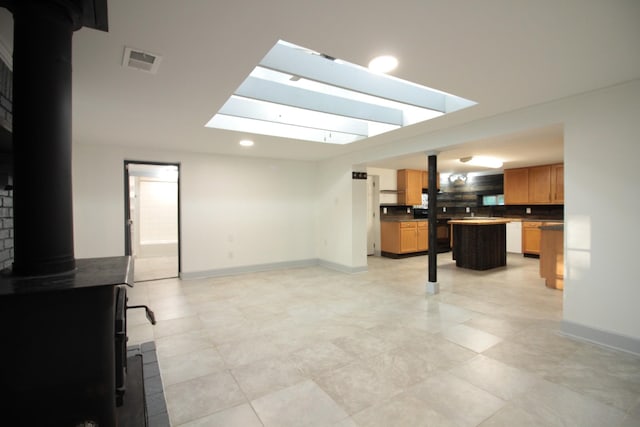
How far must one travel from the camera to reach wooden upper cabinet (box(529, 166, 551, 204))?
22.1 ft

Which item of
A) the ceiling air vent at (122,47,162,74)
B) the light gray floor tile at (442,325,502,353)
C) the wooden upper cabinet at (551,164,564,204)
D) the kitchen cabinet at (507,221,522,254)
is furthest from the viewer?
the kitchen cabinet at (507,221,522,254)

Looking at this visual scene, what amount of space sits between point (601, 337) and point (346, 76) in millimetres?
3196

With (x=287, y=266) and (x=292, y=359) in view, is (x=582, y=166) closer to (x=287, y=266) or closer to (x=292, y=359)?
(x=292, y=359)

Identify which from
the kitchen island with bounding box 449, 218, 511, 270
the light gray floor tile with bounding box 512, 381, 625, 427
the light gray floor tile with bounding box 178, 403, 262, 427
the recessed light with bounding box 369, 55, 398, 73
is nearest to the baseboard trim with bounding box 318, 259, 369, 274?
the kitchen island with bounding box 449, 218, 511, 270

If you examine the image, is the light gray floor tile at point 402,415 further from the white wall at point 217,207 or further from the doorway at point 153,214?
the doorway at point 153,214

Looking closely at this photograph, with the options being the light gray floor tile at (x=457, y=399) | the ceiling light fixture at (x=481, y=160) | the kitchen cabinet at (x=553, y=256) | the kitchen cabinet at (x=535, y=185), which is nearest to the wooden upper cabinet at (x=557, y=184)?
the kitchen cabinet at (x=535, y=185)

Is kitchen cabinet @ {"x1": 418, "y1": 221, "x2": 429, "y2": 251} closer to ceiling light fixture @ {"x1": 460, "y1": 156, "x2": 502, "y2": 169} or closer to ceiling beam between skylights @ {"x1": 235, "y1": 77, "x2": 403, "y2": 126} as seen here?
ceiling light fixture @ {"x1": 460, "y1": 156, "x2": 502, "y2": 169}

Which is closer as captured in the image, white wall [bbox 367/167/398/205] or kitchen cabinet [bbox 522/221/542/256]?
kitchen cabinet [bbox 522/221/542/256]

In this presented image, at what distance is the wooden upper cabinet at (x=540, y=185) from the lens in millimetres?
6729

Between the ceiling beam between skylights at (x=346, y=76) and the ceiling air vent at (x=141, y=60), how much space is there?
71cm

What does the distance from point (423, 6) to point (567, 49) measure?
45.4 inches

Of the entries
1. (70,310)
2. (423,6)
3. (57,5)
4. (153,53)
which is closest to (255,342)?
(70,310)

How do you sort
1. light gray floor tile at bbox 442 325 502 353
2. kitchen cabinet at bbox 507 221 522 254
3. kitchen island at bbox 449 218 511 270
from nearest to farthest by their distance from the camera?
light gray floor tile at bbox 442 325 502 353 < kitchen island at bbox 449 218 511 270 < kitchen cabinet at bbox 507 221 522 254

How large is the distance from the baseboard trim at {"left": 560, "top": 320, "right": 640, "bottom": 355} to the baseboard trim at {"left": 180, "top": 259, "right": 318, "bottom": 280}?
4408 mm
